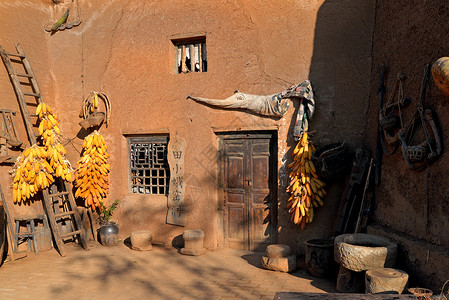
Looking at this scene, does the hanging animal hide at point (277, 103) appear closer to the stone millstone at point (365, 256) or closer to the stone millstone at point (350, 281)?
the stone millstone at point (365, 256)

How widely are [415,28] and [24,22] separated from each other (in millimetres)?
7551

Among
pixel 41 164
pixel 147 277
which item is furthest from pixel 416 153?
pixel 41 164

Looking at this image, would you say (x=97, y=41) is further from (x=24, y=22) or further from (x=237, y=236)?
(x=237, y=236)

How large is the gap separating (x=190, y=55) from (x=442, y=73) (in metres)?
5.02

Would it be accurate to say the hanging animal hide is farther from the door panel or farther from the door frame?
the door panel

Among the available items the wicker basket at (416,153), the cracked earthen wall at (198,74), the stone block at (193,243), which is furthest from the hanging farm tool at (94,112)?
the wicker basket at (416,153)

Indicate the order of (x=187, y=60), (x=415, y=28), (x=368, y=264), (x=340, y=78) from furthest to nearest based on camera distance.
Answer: (x=187, y=60)
(x=340, y=78)
(x=415, y=28)
(x=368, y=264)

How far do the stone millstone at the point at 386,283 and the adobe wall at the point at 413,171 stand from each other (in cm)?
33

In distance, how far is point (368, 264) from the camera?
14.8 feet

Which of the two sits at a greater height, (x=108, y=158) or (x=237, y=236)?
(x=108, y=158)

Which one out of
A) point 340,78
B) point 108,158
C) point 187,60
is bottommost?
point 108,158

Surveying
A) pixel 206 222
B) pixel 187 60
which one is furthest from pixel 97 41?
pixel 206 222

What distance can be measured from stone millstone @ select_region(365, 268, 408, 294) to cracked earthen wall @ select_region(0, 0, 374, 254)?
7.14 feet

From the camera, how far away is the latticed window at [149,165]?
7.91m
